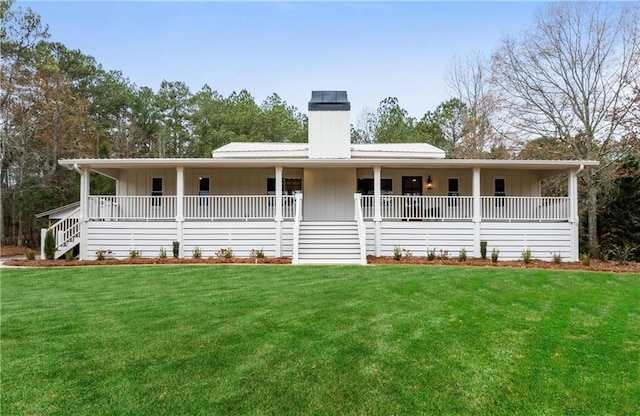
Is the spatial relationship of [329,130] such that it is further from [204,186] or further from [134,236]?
[134,236]

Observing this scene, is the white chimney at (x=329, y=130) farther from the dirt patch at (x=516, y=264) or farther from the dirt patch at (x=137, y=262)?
the dirt patch at (x=137, y=262)

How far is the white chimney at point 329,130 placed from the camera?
1496 centimetres

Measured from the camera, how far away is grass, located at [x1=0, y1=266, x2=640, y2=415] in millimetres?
3096

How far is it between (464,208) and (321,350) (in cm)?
1064

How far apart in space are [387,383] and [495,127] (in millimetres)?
19114

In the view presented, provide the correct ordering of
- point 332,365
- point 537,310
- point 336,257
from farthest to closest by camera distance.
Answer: point 336,257
point 537,310
point 332,365

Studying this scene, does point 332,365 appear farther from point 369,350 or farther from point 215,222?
point 215,222

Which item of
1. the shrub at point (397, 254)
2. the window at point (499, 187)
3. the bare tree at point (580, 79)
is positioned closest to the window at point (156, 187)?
the shrub at point (397, 254)

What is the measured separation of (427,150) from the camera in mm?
16500

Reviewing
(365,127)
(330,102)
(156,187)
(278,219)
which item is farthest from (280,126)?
(278,219)

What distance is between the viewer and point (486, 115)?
69.3 feet

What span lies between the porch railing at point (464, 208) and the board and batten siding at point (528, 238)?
289 mm

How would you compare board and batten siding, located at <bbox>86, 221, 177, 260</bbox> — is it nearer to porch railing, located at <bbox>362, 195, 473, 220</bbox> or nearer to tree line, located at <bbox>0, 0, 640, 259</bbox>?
porch railing, located at <bbox>362, 195, 473, 220</bbox>

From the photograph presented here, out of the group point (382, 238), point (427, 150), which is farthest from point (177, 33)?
point (382, 238)
